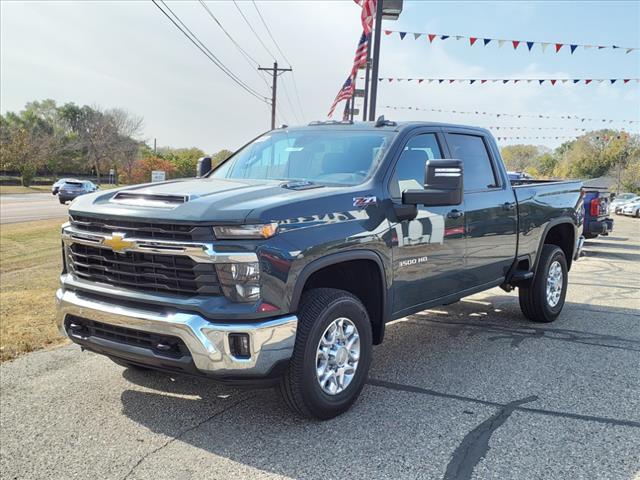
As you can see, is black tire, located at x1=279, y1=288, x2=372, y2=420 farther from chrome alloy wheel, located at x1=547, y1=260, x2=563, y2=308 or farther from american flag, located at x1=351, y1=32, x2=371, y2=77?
american flag, located at x1=351, y1=32, x2=371, y2=77

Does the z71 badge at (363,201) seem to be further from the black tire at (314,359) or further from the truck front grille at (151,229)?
the truck front grille at (151,229)

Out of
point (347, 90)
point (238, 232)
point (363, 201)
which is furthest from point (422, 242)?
point (347, 90)

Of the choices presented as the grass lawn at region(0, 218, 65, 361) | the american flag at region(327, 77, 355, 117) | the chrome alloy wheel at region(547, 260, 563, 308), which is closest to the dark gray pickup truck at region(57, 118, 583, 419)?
the chrome alloy wheel at region(547, 260, 563, 308)

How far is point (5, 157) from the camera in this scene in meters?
65.3

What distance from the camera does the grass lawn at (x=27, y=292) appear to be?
569 cm

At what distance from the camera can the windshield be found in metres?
4.33

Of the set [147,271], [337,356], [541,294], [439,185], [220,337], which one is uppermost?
[439,185]

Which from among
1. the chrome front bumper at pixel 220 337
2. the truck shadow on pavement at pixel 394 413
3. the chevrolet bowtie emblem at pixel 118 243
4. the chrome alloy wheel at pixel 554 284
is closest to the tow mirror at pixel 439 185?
Answer: the chrome front bumper at pixel 220 337

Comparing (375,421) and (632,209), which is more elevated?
(375,421)

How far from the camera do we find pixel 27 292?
324 inches

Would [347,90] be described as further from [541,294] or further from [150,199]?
[150,199]

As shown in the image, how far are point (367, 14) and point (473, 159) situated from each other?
326 inches

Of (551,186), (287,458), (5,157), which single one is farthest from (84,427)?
(5,157)

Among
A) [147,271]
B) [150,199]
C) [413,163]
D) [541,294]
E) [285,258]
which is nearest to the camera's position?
[285,258]
